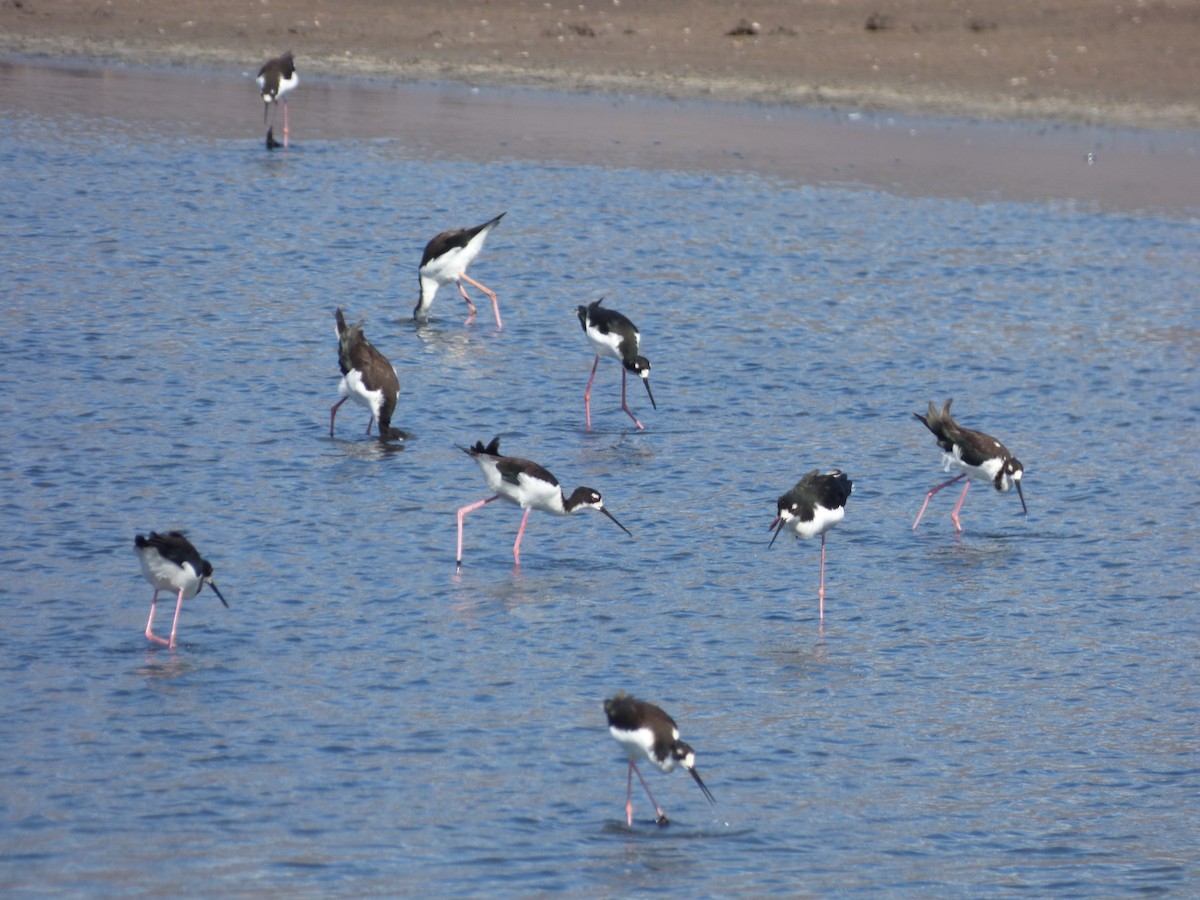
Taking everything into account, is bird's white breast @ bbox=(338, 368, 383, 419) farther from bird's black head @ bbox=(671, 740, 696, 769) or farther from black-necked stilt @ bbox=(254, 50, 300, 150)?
black-necked stilt @ bbox=(254, 50, 300, 150)

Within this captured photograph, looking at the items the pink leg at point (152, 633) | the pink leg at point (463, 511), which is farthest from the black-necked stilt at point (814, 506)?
the pink leg at point (152, 633)

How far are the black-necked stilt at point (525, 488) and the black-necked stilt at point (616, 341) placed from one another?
2829 mm

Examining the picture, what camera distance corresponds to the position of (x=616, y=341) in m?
13.4

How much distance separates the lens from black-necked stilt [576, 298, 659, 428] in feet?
43.7

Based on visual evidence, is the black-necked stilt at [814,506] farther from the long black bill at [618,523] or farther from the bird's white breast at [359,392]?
the bird's white breast at [359,392]

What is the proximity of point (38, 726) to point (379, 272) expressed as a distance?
11055 mm

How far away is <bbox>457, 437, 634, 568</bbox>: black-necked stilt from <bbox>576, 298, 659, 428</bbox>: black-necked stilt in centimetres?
283

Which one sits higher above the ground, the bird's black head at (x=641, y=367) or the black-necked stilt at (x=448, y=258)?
the black-necked stilt at (x=448, y=258)

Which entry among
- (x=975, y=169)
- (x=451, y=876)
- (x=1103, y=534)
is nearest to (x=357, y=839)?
(x=451, y=876)

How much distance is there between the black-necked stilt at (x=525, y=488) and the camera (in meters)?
10.3

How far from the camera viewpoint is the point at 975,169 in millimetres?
24141

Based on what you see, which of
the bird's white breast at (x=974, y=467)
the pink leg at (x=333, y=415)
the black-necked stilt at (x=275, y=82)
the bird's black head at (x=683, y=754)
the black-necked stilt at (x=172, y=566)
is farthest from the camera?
the black-necked stilt at (x=275, y=82)

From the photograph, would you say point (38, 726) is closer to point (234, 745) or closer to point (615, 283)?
point (234, 745)

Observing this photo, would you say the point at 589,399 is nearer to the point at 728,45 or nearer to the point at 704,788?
the point at 704,788
